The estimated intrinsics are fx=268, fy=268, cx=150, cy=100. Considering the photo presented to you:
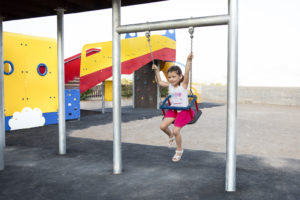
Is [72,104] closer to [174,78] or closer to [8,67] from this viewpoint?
[8,67]

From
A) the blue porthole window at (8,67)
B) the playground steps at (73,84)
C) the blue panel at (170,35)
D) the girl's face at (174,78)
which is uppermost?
the blue panel at (170,35)

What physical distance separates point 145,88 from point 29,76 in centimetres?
794

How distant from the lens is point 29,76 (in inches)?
309

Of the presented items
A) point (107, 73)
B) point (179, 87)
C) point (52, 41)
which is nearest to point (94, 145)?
point (179, 87)

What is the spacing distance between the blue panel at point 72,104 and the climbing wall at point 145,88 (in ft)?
18.7

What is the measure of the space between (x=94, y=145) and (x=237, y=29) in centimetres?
350

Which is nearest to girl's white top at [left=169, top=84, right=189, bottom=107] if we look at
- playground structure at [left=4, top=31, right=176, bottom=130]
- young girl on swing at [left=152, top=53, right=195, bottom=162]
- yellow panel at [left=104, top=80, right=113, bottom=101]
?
young girl on swing at [left=152, top=53, right=195, bottom=162]

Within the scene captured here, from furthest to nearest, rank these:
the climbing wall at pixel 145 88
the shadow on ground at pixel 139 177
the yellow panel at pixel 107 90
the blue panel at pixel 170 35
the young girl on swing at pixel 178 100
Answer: the climbing wall at pixel 145 88 → the blue panel at pixel 170 35 → the yellow panel at pixel 107 90 → the young girl on swing at pixel 178 100 → the shadow on ground at pixel 139 177

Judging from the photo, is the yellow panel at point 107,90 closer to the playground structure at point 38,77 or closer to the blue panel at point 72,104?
the playground structure at point 38,77

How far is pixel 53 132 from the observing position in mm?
6941

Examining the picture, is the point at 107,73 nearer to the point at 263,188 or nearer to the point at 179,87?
the point at 179,87

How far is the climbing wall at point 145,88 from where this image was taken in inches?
589

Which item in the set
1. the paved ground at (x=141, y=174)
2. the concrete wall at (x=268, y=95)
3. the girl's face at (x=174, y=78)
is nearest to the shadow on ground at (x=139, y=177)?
the paved ground at (x=141, y=174)

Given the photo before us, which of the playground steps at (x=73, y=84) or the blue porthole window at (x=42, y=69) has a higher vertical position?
the blue porthole window at (x=42, y=69)
